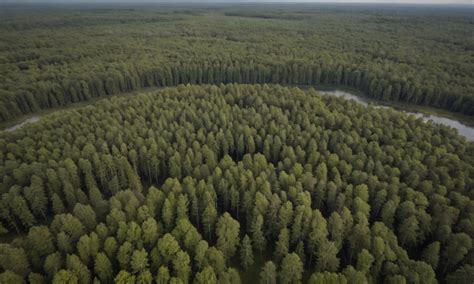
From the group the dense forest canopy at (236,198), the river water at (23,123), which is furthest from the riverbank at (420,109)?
the river water at (23,123)

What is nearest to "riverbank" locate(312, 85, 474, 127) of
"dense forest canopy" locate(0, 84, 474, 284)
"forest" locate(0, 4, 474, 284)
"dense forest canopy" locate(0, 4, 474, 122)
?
"dense forest canopy" locate(0, 4, 474, 122)

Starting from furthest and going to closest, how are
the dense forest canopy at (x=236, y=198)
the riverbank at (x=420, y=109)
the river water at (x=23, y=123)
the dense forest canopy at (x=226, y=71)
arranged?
the dense forest canopy at (x=226, y=71) < the riverbank at (x=420, y=109) < the river water at (x=23, y=123) < the dense forest canopy at (x=236, y=198)

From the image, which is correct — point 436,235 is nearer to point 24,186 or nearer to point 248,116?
point 248,116

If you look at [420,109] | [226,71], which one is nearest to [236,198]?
[420,109]

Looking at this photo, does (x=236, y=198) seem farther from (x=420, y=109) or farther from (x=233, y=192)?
(x=420, y=109)

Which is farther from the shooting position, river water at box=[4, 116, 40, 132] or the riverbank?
the riverbank

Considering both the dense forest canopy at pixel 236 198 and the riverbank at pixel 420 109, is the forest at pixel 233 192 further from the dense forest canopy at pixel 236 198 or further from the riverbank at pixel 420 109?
the riverbank at pixel 420 109

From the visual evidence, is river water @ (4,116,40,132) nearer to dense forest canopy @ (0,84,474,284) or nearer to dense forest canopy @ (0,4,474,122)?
dense forest canopy @ (0,4,474,122)

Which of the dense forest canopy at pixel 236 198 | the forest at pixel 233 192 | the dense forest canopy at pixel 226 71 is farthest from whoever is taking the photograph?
the dense forest canopy at pixel 226 71
